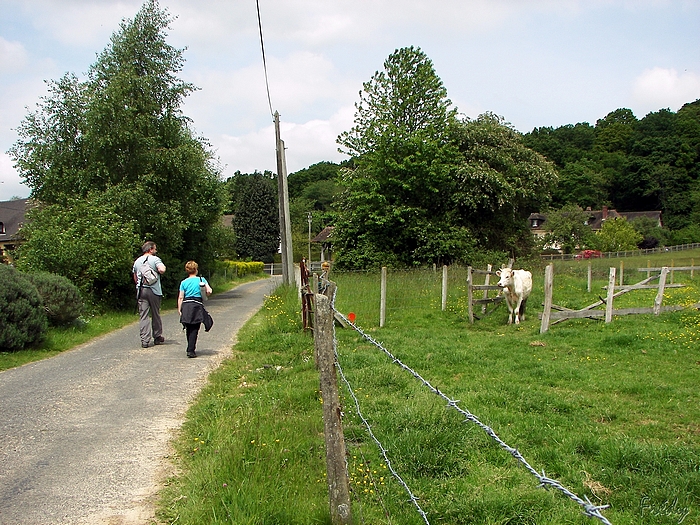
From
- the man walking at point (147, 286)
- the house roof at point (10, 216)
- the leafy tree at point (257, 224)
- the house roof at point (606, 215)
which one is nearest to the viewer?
the man walking at point (147, 286)

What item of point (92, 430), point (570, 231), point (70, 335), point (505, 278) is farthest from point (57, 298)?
point (570, 231)

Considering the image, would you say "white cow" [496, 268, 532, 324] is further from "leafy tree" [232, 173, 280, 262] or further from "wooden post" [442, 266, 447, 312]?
"leafy tree" [232, 173, 280, 262]

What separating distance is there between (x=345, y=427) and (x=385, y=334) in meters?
7.37

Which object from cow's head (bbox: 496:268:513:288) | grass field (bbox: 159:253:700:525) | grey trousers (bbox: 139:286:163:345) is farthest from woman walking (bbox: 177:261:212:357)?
cow's head (bbox: 496:268:513:288)

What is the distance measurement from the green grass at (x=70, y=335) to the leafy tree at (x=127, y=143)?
439 centimetres

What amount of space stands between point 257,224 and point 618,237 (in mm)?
44865

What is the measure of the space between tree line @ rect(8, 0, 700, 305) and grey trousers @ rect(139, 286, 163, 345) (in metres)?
6.95

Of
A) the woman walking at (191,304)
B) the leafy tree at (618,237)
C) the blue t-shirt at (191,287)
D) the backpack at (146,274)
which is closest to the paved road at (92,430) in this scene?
the woman walking at (191,304)

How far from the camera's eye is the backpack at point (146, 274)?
11.0m

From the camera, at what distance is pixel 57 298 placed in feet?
42.7

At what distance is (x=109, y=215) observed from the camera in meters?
19.4

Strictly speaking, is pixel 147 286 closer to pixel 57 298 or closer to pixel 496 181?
pixel 57 298

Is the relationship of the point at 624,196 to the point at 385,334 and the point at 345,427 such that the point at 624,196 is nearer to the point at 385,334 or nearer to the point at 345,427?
the point at 385,334

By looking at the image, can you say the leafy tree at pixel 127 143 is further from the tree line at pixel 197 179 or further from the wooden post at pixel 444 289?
the wooden post at pixel 444 289
